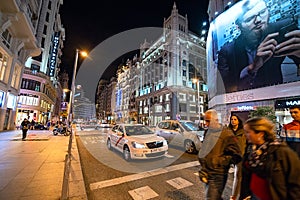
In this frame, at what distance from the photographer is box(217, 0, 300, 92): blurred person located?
2011 centimetres

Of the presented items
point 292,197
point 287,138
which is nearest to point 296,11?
point 287,138

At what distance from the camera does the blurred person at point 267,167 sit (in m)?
1.45

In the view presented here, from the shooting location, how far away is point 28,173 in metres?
5.27

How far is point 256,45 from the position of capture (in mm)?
23672

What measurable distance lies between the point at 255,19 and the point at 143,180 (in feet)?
97.3

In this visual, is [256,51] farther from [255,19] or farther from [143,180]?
[143,180]

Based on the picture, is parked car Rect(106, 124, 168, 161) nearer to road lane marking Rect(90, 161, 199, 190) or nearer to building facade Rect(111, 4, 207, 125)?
road lane marking Rect(90, 161, 199, 190)

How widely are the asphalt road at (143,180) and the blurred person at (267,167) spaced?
8.44ft

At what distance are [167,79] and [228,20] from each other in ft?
81.3

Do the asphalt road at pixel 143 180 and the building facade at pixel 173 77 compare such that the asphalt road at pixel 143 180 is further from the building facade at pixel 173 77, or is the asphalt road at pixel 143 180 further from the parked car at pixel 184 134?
the building facade at pixel 173 77

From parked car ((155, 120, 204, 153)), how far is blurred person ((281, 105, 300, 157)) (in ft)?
19.2

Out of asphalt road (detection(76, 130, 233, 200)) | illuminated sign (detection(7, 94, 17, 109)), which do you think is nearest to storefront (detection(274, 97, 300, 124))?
asphalt road (detection(76, 130, 233, 200))

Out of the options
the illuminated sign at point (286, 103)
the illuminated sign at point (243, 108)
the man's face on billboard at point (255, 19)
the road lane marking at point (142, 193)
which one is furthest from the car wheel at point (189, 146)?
the man's face on billboard at point (255, 19)

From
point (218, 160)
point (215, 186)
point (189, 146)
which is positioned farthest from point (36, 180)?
point (189, 146)
